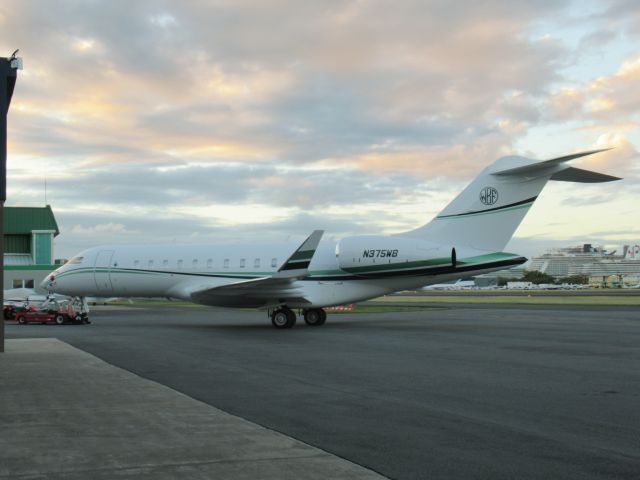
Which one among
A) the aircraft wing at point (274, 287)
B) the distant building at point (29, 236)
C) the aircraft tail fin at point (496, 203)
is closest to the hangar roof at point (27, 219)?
the distant building at point (29, 236)

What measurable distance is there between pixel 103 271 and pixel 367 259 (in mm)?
11437

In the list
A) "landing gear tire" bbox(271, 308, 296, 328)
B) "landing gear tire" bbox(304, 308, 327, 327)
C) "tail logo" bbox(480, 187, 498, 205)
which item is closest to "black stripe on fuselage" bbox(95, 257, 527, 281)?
"landing gear tire" bbox(271, 308, 296, 328)

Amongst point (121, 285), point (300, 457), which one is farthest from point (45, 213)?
point (300, 457)

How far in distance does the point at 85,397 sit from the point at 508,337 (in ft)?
46.7

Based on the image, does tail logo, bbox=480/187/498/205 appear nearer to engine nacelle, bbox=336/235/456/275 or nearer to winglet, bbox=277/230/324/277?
engine nacelle, bbox=336/235/456/275

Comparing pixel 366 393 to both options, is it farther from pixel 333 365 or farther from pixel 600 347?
pixel 600 347

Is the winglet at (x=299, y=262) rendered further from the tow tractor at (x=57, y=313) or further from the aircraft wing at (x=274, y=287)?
the tow tractor at (x=57, y=313)

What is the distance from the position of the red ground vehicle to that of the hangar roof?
Result: 101 feet

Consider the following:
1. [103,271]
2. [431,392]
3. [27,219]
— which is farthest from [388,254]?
[27,219]

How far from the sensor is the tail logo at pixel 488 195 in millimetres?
24469

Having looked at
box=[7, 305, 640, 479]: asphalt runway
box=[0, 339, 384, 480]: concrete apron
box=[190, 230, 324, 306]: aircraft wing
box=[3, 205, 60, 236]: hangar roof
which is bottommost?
box=[7, 305, 640, 479]: asphalt runway

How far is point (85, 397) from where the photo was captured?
9828mm

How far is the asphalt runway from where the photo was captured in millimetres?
6520

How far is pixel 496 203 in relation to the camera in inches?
961
